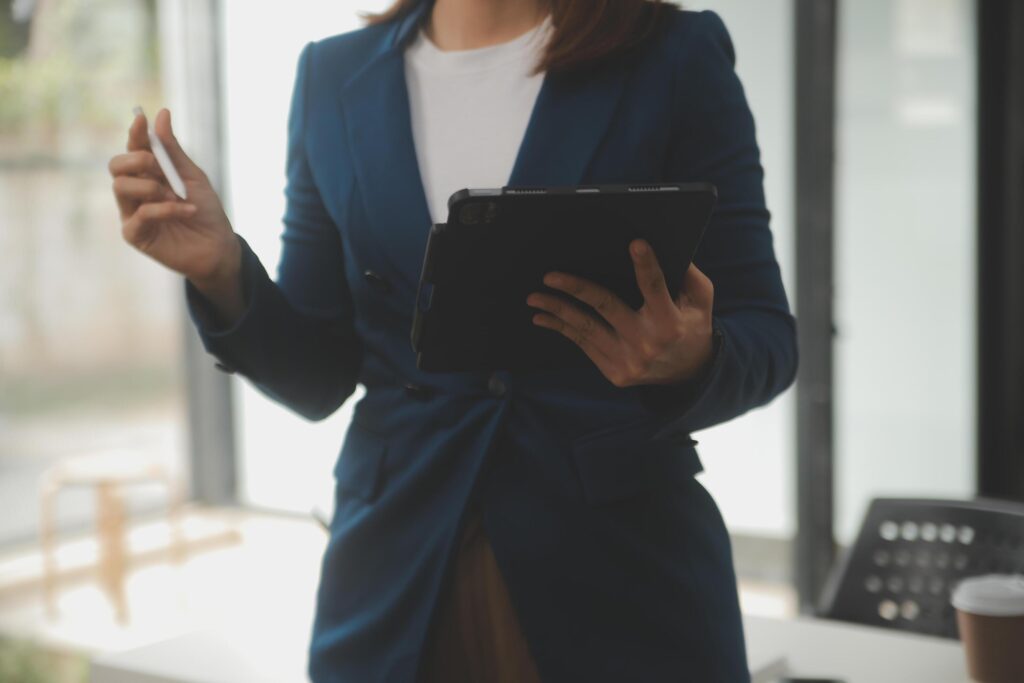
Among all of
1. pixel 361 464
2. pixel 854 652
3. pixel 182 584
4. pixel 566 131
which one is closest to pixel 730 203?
pixel 566 131

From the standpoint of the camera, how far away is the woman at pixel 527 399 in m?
0.94

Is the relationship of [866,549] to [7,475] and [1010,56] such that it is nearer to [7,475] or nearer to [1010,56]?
[1010,56]

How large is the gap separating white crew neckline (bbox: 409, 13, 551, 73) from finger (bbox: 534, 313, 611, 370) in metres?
0.30

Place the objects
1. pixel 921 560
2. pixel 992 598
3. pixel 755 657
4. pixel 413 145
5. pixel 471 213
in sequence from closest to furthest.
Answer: pixel 471 213 < pixel 413 145 < pixel 992 598 < pixel 755 657 < pixel 921 560

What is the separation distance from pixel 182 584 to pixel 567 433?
3.48m

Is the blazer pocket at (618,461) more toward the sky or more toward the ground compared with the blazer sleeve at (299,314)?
more toward the ground

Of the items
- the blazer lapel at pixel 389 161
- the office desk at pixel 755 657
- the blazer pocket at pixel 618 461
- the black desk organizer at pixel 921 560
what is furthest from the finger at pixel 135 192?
the black desk organizer at pixel 921 560

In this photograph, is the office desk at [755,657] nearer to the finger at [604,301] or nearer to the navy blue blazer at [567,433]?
the navy blue blazer at [567,433]

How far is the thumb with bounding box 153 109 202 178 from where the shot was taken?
96 centimetres

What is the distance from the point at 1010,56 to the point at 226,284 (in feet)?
9.68

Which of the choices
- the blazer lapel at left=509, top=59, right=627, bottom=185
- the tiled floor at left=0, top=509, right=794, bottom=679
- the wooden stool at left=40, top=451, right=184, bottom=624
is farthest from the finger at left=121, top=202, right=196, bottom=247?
the wooden stool at left=40, top=451, right=184, bottom=624

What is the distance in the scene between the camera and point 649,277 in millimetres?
788

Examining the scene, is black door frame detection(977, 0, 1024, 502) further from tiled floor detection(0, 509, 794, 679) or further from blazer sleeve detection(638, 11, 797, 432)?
blazer sleeve detection(638, 11, 797, 432)

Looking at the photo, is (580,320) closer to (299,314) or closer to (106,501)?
(299,314)
